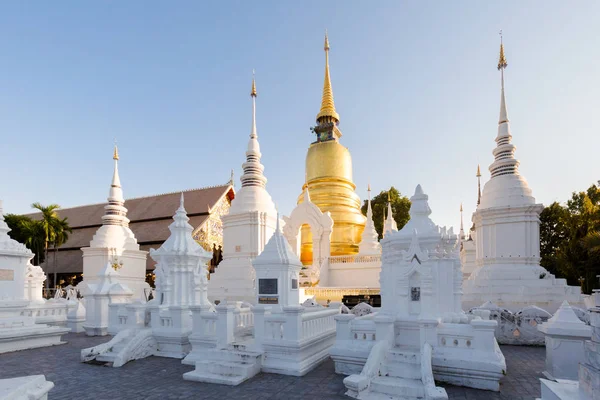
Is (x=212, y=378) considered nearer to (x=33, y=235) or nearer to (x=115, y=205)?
(x=115, y=205)

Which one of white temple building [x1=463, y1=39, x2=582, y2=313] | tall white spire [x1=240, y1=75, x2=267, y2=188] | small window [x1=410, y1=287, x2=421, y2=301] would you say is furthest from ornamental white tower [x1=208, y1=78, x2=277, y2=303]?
small window [x1=410, y1=287, x2=421, y2=301]

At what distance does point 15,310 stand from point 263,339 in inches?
385

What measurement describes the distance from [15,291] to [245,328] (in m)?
8.73

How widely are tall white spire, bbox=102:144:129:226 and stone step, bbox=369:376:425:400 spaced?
24434 mm

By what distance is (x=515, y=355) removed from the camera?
10.2 metres

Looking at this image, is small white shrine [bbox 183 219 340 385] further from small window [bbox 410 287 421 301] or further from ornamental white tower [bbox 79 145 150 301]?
ornamental white tower [bbox 79 145 150 301]

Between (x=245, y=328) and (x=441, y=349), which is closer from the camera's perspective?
(x=441, y=349)

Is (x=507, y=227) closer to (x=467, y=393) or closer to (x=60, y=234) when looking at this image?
(x=467, y=393)

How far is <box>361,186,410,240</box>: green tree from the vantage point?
40.7 metres

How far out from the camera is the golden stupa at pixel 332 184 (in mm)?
25281

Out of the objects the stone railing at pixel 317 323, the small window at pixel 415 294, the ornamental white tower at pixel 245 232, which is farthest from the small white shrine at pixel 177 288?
the small window at pixel 415 294

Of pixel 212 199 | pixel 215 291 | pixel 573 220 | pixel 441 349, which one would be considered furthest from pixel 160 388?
pixel 573 220

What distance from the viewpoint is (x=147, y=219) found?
34000mm

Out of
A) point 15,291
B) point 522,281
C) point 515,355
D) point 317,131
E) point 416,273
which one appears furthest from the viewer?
point 317,131
